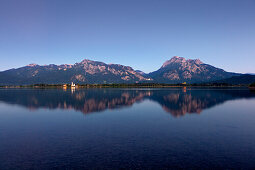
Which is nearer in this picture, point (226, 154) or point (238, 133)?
point (226, 154)

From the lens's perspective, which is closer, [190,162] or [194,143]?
[190,162]

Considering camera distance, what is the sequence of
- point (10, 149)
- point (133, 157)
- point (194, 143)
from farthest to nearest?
point (194, 143), point (10, 149), point (133, 157)

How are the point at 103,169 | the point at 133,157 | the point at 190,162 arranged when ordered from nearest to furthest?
the point at 103,169
the point at 190,162
the point at 133,157

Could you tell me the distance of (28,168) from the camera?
63.9 ft

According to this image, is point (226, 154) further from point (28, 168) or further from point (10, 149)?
point (10, 149)

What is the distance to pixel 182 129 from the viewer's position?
3709 cm

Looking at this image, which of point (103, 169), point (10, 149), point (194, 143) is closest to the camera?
point (103, 169)

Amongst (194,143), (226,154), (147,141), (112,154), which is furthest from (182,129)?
(112,154)

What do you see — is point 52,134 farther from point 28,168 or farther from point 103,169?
point 103,169

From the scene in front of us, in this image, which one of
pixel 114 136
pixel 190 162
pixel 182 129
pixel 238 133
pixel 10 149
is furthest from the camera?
pixel 182 129

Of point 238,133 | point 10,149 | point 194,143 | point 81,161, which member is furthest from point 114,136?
point 238,133

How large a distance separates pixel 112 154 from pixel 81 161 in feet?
13.4

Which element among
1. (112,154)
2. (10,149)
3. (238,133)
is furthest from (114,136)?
(238,133)

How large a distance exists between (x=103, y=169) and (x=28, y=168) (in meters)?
8.29
